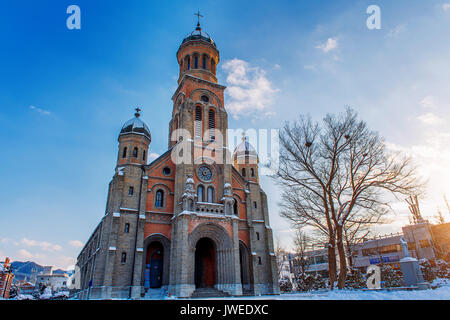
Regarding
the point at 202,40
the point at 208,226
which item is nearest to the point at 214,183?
the point at 208,226

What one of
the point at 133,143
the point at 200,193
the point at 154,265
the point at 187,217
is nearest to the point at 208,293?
the point at 154,265

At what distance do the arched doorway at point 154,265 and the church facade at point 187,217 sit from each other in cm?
8

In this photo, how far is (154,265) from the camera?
77.2 ft

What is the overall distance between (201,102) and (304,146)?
14145 millimetres

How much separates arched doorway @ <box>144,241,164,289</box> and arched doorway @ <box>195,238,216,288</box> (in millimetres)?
3313

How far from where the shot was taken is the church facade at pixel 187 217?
21.7m

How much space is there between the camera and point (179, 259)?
21.4m

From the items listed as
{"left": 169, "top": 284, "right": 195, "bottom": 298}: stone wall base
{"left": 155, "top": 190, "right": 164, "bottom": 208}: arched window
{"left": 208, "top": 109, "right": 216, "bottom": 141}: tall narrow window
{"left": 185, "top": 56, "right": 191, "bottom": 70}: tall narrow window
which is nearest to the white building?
{"left": 155, "top": 190, "right": 164, "bottom": 208}: arched window

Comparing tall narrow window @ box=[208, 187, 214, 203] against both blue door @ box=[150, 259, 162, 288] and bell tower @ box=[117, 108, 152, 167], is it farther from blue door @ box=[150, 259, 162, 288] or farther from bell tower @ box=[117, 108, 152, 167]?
bell tower @ box=[117, 108, 152, 167]

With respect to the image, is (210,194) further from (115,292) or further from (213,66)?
(213,66)

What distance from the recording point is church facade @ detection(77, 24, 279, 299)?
71.1ft

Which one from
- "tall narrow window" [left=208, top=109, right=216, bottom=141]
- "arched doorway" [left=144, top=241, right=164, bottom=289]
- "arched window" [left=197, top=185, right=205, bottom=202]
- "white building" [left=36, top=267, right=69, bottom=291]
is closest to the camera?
"arched doorway" [left=144, top=241, right=164, bottom=289]

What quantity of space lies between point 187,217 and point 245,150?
13.5 metres
